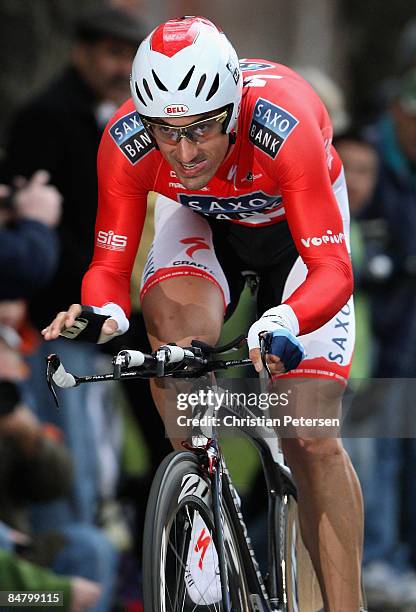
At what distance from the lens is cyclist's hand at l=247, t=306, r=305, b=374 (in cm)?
546

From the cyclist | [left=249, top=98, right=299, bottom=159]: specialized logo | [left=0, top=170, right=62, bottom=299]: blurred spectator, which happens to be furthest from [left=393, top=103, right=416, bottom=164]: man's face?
[left=249, top=98, right=299, bottom=159]: specialized logo

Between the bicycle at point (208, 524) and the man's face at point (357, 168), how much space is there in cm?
340

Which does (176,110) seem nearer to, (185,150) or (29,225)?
(185,150)

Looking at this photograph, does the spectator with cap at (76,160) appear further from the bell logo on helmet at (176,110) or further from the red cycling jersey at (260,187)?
the bell logo on helmet at (176,110)

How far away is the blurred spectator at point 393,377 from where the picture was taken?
9859 mm

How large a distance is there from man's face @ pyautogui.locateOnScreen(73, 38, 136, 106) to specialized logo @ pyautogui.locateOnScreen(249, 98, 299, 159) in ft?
8.81

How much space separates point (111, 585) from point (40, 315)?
145 centimetres

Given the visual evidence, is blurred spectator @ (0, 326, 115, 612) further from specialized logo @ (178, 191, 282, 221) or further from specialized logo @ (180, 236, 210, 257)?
specialized logo @ (178, 191, 282, 221)

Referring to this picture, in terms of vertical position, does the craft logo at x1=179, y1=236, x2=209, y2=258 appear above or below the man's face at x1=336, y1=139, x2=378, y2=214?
below

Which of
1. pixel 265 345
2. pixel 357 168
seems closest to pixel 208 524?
pixel 265 345

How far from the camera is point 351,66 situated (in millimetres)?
14297

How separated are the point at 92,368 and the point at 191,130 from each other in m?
2.92

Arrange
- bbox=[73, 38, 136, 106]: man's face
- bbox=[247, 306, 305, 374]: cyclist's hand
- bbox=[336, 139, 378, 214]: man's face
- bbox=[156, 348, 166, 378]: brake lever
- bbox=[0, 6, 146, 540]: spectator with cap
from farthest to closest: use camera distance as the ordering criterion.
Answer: bbox=[336, 139, 378, 214]: man's face → bbox=[73, 38, 136, 106]: man's face → bbox=[0, 6, 146, 540]: spectator with cap → bbox=[156, 348, 166, 378]: brake lever → bbox=[247, 306, 305, 374]: cyclist's hand
